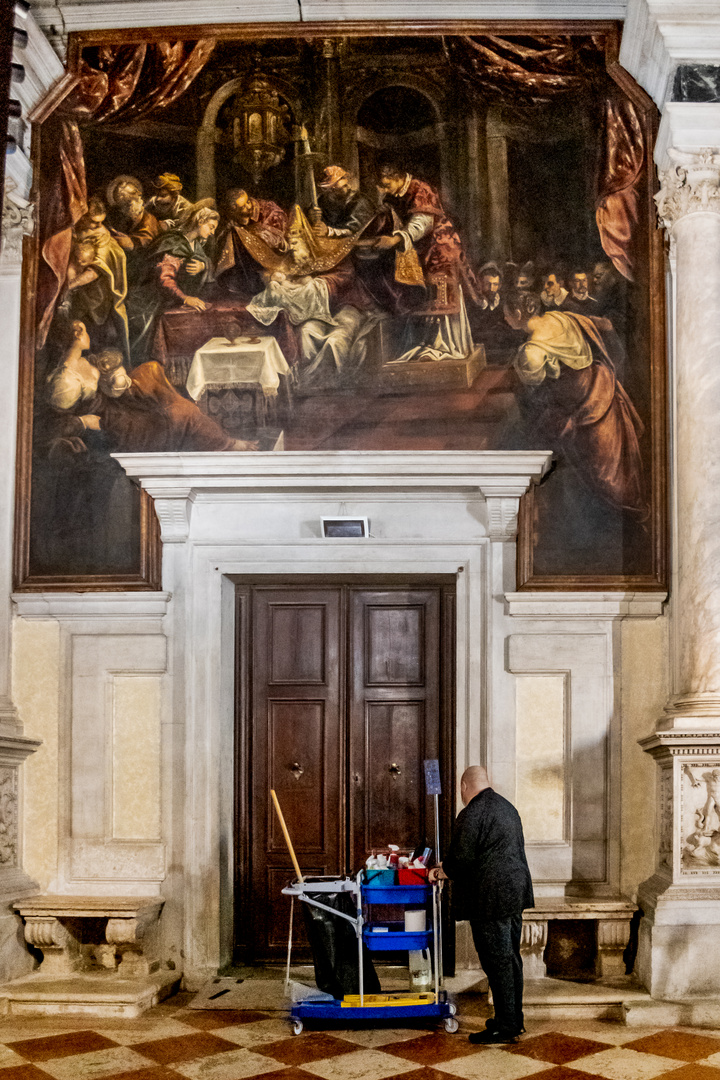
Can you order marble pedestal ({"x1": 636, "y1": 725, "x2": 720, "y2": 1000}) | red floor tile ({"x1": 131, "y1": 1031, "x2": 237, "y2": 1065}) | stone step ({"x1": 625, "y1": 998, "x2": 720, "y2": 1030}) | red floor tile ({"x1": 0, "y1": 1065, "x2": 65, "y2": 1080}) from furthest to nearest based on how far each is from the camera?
marble pedestal ({"x1": 636, "y1": 725, "x2": 720, "y2": 1000}) < stone step ({"x1": 625, "y1": 998, "x2": 720, "y2": 1030}) < red floor tile ({"x1": 131, "y1": 1031, "x2": 237, "y2": 1065}) < red floor tile ({"x1": 0, "y1": 1065, "x2": 65, "y2": 1080})

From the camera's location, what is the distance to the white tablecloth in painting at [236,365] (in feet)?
28.8

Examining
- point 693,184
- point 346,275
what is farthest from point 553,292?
point 346,275

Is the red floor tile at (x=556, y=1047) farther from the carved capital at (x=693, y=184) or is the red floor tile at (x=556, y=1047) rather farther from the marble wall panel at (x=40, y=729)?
the carved capital at (x=693, y=184)

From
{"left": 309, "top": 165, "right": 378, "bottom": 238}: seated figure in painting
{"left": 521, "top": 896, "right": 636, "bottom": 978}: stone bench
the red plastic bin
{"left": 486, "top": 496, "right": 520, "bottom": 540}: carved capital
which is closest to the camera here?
the red plastic bin

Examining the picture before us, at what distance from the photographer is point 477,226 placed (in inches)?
351

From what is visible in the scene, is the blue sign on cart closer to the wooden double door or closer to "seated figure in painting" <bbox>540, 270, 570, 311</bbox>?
the wooden double door

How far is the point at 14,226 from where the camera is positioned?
351 inches

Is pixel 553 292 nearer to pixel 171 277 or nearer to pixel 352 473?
pixel 352 473

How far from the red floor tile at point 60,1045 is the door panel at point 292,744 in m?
1.93

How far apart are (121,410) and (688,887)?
4.94 metres

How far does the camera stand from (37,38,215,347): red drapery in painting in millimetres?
9133

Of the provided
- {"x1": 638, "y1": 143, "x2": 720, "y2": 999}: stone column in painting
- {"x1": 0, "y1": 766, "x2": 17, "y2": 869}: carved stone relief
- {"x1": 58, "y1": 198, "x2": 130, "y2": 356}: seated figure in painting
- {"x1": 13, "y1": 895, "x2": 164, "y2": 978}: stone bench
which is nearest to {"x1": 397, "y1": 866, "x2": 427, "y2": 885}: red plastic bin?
{"x1": 638, "y1": 143, "x2": 720, "y2": 999}: stone column in painting

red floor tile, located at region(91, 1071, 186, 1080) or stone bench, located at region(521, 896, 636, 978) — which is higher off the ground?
stone bench, located at region(521, 896, 636, 978)

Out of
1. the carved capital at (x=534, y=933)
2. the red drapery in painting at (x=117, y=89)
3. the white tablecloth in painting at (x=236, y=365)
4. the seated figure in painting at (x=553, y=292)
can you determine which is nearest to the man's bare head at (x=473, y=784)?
the carved capital at (x=534, y=933)
